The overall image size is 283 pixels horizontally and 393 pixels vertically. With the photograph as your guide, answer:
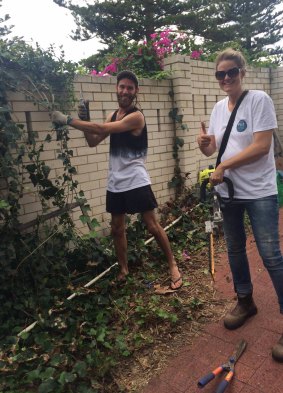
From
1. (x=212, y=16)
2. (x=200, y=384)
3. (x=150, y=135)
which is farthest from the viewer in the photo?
(x=212, y=16)

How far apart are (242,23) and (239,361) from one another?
1727 centimetres

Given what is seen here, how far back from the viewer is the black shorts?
299cm

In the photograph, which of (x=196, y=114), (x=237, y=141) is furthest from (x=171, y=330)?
(x=196, y=114)

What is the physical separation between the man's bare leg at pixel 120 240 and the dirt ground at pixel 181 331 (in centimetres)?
50

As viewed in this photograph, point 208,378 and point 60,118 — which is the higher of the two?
point 60,118

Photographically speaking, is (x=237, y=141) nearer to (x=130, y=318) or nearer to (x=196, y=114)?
(x=130, y=318)

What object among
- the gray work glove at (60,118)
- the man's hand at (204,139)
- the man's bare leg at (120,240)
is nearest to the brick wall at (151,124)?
the gray work glove at (60,118)

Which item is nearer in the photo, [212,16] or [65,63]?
[65,63]

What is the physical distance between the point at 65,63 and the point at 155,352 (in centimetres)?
255

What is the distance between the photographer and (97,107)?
3789 millimetres

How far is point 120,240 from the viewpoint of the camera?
3.20 meters

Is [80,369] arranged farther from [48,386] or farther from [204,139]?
[204,139]

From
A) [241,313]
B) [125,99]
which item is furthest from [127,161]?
[241,313]

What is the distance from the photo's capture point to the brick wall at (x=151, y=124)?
326 cm
